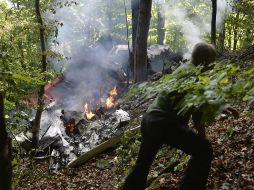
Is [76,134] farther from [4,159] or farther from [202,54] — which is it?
[202,54]

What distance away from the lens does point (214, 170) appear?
5.93 m

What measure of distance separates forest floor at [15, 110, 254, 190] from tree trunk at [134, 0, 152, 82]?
27.0ft

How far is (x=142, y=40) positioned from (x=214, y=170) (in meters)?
12.6

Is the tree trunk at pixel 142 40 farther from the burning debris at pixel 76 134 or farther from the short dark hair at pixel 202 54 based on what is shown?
the short dark hair at pixel 202 54

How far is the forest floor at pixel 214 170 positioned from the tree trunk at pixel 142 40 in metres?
8.22

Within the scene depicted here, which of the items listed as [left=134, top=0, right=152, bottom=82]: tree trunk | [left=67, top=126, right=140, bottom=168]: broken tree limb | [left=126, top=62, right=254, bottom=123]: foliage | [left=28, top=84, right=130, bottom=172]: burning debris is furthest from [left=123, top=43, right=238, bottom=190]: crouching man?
[left=134, top=0, right=152, bottom=82]: tree trunk

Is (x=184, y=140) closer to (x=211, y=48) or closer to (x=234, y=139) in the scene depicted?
(x=211, y=48)

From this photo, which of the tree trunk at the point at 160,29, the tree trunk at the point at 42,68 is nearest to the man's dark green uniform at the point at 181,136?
the tree trunk at the point at 42,68

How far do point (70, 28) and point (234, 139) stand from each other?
50.9m

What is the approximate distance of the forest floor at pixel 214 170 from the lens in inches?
218

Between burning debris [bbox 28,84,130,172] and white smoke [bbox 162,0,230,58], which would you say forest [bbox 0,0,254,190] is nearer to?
burning debris [bbox 28,84,130,172]

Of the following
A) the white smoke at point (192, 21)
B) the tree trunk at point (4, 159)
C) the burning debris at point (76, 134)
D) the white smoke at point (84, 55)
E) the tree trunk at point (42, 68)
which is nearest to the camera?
the tree trunk at point (4, 159)

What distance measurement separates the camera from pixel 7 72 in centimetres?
430

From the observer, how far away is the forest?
383 centimetres
